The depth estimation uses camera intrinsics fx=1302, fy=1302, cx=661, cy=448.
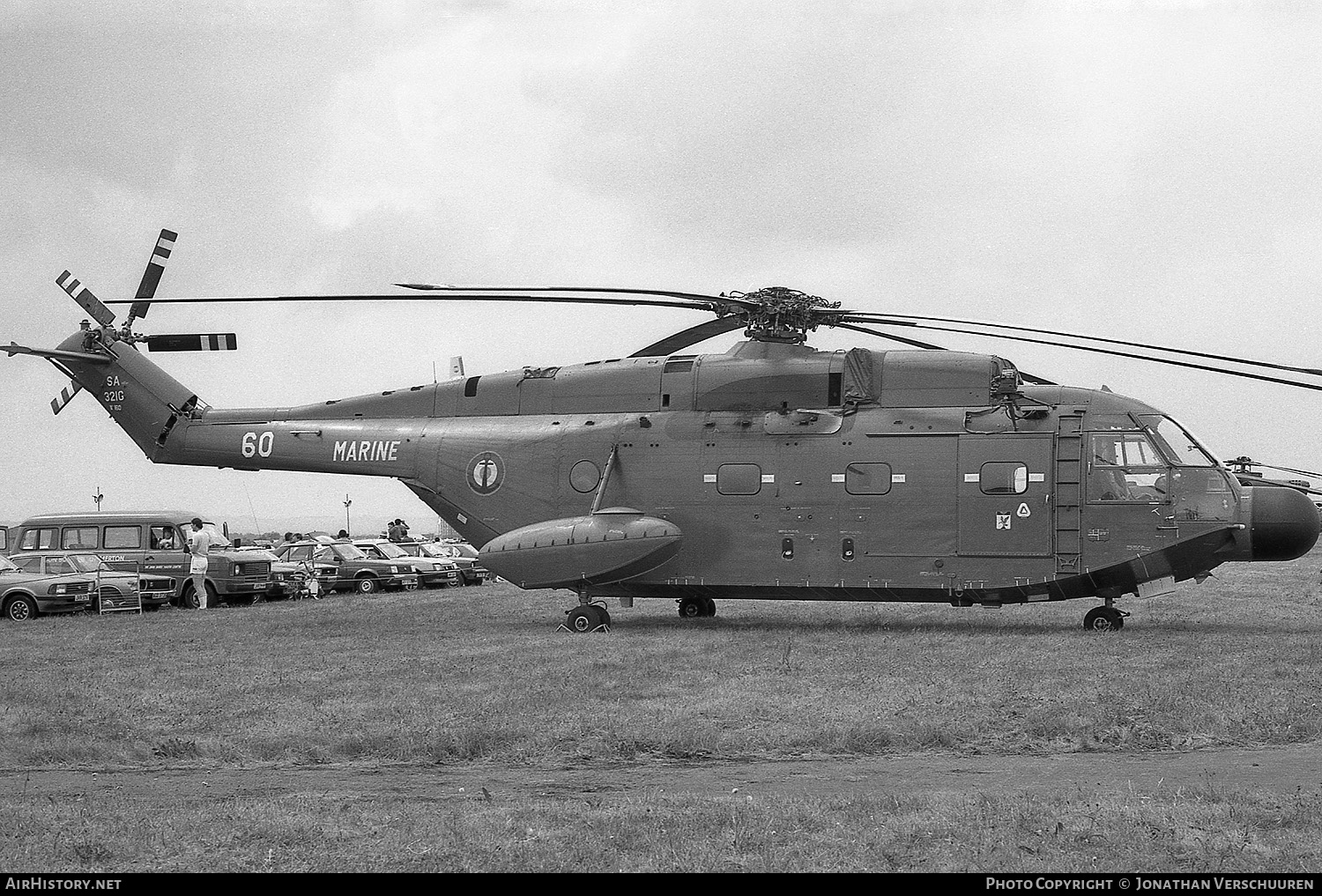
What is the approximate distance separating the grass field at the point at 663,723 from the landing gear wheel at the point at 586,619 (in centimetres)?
72

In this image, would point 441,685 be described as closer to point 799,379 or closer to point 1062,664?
point 1062,664

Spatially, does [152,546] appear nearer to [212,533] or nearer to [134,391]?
[212,533]

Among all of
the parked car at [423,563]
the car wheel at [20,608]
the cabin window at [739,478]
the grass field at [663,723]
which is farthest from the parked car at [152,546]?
the cabin window at [739,478]

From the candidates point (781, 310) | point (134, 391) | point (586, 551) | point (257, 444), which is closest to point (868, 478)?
point (781, 310)

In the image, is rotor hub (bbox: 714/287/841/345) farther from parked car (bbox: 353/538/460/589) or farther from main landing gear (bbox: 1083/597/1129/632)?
parked car (bbox: 353/538/460/589)

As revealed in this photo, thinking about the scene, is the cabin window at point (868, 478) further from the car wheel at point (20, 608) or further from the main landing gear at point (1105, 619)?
the car wheel at point (20, 608)

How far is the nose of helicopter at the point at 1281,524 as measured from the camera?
57.0 ft

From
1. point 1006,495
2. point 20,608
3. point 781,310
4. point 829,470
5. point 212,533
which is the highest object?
point 781,310

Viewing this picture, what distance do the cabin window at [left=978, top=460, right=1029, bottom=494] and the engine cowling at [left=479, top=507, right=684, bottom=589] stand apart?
443cm

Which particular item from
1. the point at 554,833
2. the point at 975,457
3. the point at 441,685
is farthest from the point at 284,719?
the point at 975,457

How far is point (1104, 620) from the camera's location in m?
18.2

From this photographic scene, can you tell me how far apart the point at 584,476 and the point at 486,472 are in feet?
5.51

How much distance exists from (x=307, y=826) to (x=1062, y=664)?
9119mm
